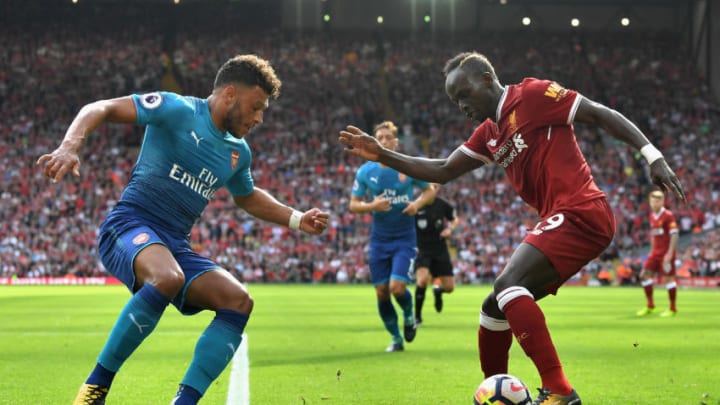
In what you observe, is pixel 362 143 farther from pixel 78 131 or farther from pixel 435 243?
pixel 435 243

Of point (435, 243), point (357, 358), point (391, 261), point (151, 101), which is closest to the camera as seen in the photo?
point (151, 101)

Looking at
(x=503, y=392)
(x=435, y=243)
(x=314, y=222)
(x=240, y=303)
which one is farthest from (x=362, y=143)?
(x=435, y=243)

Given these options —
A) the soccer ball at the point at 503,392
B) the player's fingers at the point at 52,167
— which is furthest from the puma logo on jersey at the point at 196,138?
the soccer ball at the point at 503,392

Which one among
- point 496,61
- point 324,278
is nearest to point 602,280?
point 324,278

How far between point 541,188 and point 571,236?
0.42 meters

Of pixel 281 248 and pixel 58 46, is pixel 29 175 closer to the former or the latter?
pixel 58 46

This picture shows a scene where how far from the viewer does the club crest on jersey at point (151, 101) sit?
5316mm

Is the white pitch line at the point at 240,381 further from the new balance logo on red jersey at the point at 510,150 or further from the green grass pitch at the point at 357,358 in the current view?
the new balance logo on red jersey at the point at 510,150

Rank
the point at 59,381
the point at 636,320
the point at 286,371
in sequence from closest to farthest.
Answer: the point at 59,381 < the point at 286,371 < the point at 636,320

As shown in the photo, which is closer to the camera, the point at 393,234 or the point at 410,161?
the point at 410,161

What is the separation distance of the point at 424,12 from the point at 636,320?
112 feet

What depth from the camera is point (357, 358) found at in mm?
9656

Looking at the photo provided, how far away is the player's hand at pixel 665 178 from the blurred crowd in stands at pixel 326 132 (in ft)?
94.7

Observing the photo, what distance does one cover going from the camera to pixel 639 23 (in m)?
47.4
